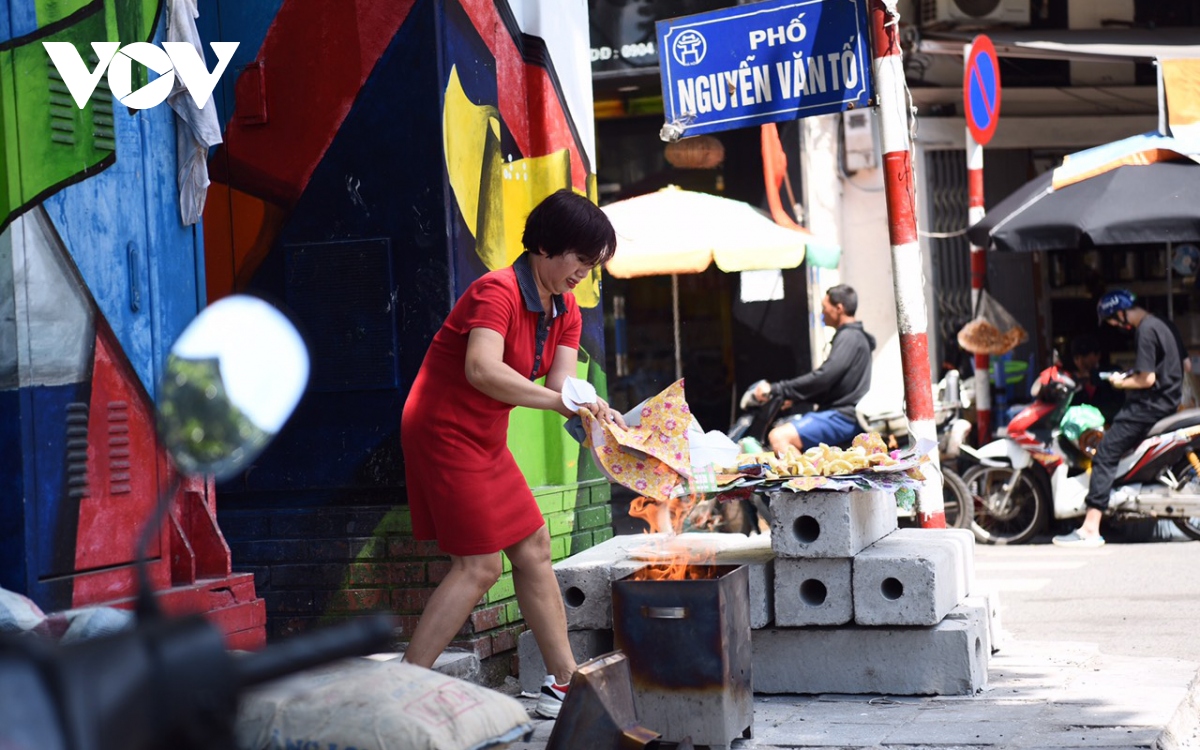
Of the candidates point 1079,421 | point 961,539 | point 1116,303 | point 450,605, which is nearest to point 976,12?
point 1116,303

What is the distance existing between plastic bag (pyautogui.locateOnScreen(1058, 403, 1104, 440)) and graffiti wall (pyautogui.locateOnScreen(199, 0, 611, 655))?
21.1 feet

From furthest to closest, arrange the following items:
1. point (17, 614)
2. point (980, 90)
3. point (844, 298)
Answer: point (980, 90) < point (844, 298) < point (17, 614)

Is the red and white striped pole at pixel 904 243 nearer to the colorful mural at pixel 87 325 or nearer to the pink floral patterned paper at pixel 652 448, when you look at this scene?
the pink floral patterned paper at pixel 652 448

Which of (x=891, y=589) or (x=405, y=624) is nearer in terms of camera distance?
(x=891, y=589)

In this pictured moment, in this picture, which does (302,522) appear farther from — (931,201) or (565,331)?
(931,201)

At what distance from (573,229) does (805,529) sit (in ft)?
5.78

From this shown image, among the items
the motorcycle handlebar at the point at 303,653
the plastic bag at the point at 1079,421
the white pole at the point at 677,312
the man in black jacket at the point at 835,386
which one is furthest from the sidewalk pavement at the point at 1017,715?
the white pole at the point at 677,312

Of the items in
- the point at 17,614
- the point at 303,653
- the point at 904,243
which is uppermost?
the point at 904,243

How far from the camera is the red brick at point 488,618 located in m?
5.89

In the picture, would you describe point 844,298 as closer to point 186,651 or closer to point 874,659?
point 874,659

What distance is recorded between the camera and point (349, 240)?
20.0 ft

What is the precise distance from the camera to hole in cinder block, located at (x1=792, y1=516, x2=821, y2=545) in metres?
5.73

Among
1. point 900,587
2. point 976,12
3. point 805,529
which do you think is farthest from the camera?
point 976,12

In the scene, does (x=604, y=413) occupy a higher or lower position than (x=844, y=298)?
lower
